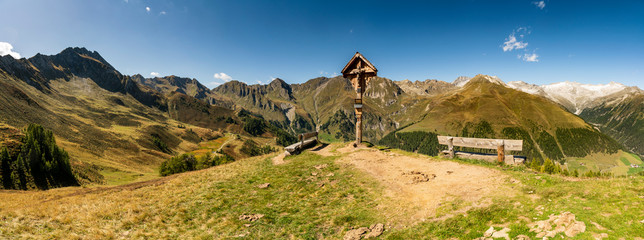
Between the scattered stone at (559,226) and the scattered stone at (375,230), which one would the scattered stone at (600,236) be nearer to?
the scattered stone at (559,226)

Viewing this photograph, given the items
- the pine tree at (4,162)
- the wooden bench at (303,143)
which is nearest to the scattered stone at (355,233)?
the wooden bench at (303,143)

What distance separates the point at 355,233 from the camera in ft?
27.9

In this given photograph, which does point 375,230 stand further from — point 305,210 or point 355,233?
point 305,210

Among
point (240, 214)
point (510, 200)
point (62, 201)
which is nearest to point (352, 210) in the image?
point (240, 214)

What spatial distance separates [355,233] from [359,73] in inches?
699

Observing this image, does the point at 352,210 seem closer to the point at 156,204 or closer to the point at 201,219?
the point at 201,219

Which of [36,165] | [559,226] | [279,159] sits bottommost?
[36,165]

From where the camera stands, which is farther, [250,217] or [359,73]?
[359,73]

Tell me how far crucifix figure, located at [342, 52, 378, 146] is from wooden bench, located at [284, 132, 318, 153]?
17.8 ft

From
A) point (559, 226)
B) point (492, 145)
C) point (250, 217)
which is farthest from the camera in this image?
point (492, 145)

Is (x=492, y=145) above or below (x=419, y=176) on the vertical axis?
above

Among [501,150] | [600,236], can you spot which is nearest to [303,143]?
[501,150]

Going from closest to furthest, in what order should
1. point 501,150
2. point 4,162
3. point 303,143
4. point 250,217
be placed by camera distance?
point 250,217 < point 501,150 < point 303,143 < point 4,162

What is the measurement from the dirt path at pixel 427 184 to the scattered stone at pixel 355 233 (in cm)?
155
